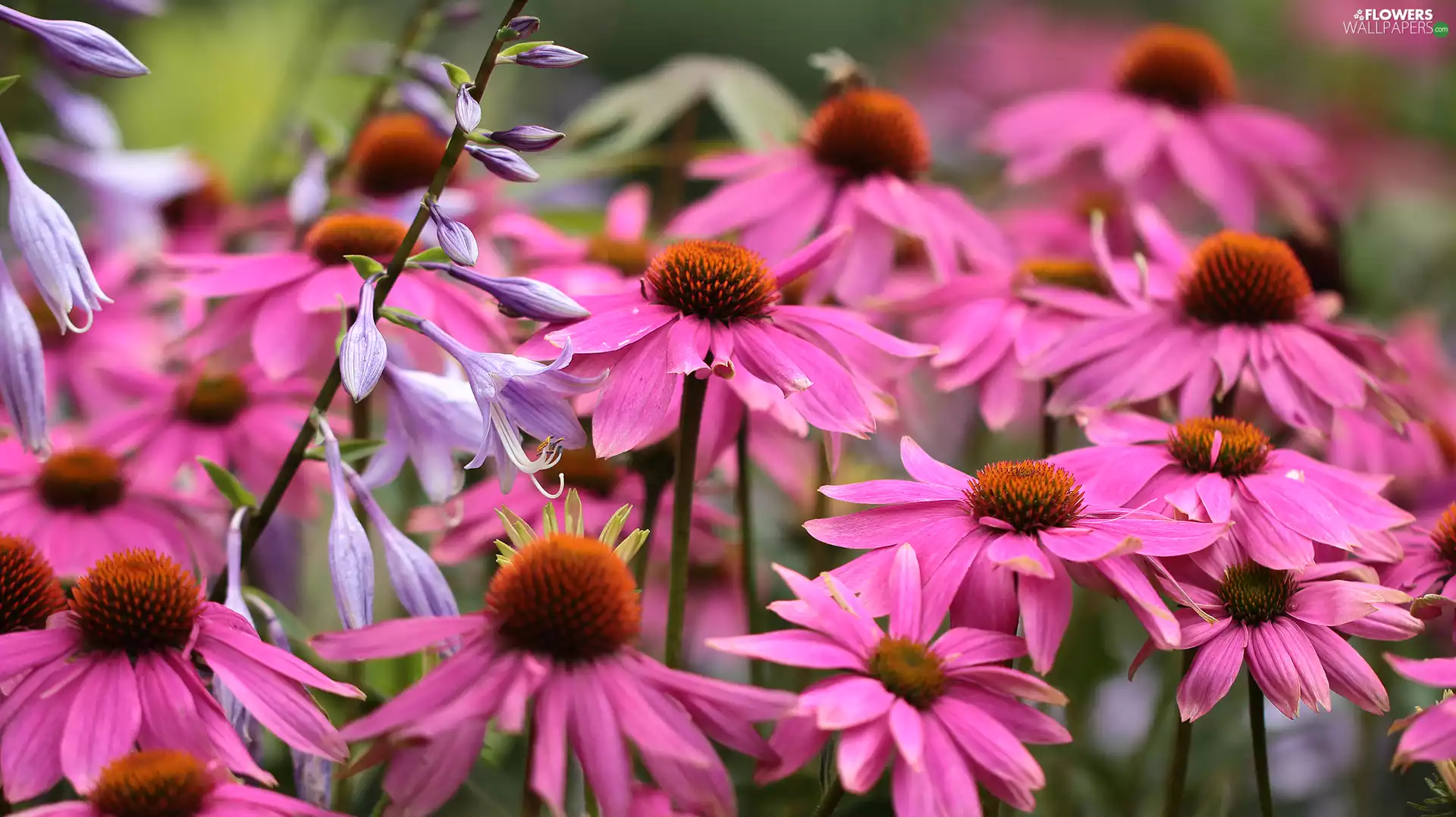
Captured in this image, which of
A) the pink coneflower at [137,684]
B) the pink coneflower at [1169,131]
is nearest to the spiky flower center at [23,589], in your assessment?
the pink coneflower at [137,684]

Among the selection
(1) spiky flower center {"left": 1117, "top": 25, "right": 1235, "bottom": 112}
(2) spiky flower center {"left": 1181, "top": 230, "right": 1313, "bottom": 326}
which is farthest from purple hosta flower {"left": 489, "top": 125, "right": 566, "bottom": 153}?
(1) spiky flower center {"left": 1117, "top": 25, "right": 1235, "bottom": 112}

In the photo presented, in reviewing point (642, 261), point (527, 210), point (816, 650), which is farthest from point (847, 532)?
point (527, 210)

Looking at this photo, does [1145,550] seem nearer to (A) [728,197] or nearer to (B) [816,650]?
(B) [816,650]

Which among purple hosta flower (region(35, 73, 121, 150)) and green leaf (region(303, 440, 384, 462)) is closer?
green leaf (region(303, 440, 384, 462))

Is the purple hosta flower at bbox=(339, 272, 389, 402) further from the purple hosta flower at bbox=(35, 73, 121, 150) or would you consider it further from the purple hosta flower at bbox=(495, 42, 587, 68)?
the purple hosta flower at bbox=(35, 73, 121, 150)

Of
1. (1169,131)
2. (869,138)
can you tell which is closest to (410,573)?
(869,138)
